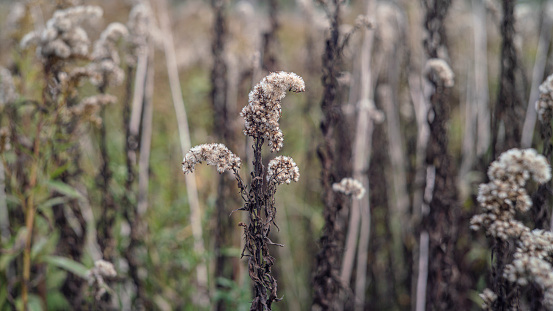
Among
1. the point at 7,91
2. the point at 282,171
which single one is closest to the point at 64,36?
the point at 7,91

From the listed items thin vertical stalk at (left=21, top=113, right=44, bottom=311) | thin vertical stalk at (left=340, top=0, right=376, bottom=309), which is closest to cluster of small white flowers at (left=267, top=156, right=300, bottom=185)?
thin vertical stalk at (left=21, top=113, right=44, bottom=311)

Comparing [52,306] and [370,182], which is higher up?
[370,182]

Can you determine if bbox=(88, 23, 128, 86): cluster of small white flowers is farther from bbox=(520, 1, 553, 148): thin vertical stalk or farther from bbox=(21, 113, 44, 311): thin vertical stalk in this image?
bbox=(520, 1, 553, 148): thin vertical stalk

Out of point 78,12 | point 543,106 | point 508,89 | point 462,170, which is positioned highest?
point 78,12

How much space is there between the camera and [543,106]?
45.1 inches

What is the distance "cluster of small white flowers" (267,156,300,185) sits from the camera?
997mm

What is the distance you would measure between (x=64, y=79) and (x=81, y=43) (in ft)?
0.72

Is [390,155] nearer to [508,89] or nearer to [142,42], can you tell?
[508,89]

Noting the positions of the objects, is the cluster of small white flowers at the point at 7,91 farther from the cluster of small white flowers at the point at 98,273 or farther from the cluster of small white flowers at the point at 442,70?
the cluster of small white flowers at the point at 442,70

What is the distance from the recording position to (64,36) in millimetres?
1821

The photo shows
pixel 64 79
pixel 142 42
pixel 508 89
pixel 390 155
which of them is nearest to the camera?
pixel 64 79

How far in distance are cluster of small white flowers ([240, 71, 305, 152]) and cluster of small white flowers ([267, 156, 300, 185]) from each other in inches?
1.7

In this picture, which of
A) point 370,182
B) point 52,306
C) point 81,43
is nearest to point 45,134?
point 81,43

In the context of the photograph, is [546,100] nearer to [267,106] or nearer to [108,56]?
[267,106]
